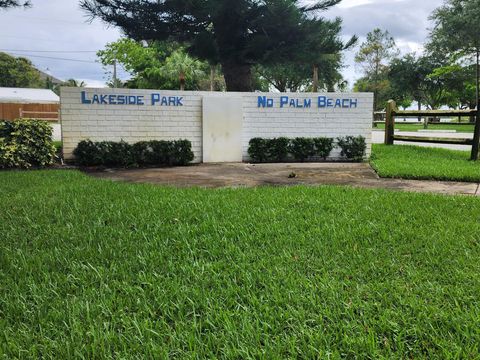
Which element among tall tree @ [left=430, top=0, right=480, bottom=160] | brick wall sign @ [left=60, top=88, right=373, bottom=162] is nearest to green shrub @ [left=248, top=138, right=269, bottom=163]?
brick wall sign @ [left=60, top=88, right=373, bottom=162]

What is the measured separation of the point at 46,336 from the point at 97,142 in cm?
885

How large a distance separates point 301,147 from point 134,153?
4.59 meters

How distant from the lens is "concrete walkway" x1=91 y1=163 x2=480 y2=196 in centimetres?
754

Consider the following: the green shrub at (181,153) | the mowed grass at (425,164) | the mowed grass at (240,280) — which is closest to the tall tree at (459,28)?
the mowed grass at (425,164)

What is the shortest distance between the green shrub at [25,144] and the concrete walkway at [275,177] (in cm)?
164

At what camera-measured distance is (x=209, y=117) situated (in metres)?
11.9

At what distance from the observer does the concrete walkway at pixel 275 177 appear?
7.54 metres

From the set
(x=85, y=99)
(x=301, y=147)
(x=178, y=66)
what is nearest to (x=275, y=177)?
(x=301, y=147)

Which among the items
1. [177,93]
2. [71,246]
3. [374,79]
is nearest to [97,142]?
[177,93]

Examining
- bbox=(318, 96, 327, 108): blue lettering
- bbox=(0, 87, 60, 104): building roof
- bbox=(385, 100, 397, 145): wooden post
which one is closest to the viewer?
bbox=(318, 96, 327, 108): blue lettering

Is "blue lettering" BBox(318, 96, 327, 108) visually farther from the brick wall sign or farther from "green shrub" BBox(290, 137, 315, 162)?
"green shrub" BBox(290, 137, 315, 162)

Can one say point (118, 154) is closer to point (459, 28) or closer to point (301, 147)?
point (301, 147)

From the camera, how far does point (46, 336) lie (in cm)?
248

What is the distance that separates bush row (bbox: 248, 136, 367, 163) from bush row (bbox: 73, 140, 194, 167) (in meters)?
1.95
